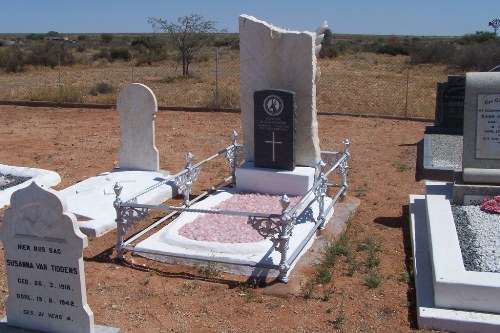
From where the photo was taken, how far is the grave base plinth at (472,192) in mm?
7305

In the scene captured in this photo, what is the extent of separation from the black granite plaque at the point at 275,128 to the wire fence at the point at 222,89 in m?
8.43

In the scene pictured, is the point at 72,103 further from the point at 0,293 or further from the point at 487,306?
the point at 487,306

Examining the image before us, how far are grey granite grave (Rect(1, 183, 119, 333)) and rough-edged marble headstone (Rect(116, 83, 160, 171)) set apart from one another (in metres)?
5.62

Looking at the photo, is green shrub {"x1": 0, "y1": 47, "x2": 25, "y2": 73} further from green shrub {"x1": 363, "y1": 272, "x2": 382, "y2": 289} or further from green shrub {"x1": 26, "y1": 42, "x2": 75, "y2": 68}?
green shrub {"x1": 363, "y1": 272, "x2": 382, "y2": 289}

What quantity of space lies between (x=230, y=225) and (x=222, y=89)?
45.6ft

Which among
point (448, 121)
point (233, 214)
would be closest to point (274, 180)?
point (233, 214)

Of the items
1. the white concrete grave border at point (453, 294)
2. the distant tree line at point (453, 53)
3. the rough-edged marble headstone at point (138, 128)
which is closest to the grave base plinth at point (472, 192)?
the white concrete grave border at point (453, 294)

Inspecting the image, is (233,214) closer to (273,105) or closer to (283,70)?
(273,105)

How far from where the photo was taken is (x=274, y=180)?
8.98 m

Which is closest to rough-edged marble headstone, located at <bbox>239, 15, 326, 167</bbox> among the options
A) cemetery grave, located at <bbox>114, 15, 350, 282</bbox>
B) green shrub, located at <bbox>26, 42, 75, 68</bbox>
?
cemetery grave, located at <bbox>114, 15, 350, 282</bbox>

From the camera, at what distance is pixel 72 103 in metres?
18.7

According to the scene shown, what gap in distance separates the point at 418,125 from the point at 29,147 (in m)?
9.29

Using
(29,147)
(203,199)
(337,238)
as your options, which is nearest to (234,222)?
(337,238)

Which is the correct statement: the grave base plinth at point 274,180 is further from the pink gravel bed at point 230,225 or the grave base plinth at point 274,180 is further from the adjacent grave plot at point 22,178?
the adjacent grave plot at point 22,178
